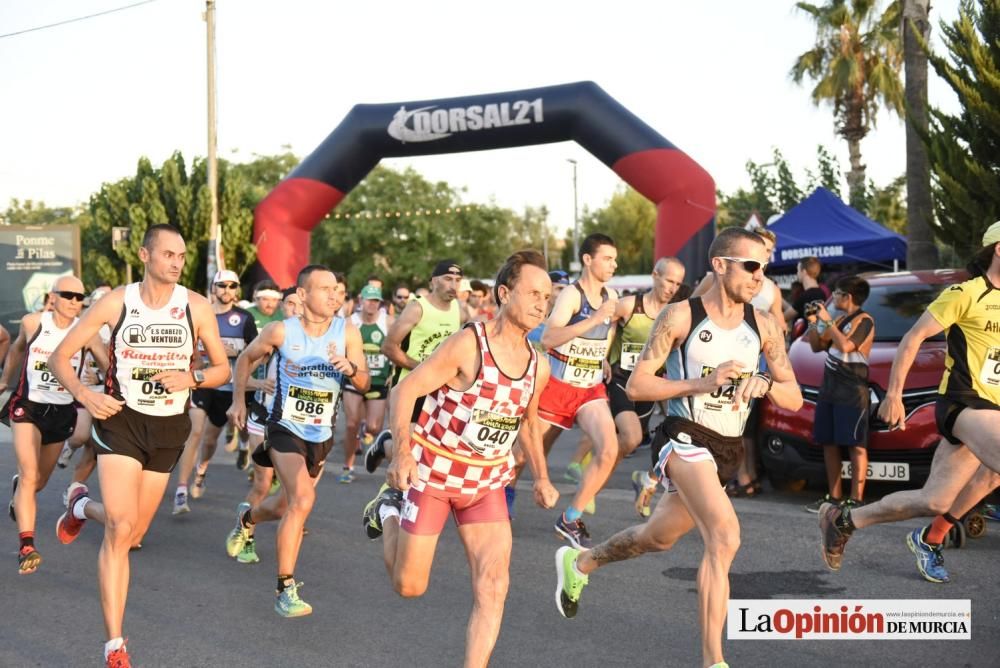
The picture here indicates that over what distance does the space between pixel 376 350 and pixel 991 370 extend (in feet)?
23.5

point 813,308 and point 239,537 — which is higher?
point 813,308

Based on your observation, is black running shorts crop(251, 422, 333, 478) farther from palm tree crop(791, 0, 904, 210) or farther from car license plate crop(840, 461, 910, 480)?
palm tree crop(791, 0, 904, 210)

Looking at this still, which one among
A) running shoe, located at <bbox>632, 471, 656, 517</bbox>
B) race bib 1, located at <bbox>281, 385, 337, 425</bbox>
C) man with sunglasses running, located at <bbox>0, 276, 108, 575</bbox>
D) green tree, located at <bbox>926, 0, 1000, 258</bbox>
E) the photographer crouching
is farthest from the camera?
green tree, located at <bbox>926, 0, 1000, 258</bbox>

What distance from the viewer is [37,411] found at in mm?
6828

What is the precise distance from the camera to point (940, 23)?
49.7 ft

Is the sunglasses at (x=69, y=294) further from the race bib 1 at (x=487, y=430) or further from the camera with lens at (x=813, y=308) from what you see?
the camera with lens at (x=813, y=308)

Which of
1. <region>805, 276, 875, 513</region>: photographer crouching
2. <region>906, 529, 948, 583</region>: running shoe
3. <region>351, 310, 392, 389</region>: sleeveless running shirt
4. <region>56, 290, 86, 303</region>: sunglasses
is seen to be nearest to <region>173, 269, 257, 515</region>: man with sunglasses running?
<region>351, 310, 392, 389</region>: sleeveless running shirt

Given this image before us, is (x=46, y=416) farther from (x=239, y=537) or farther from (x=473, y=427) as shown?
(x=473, y=427)

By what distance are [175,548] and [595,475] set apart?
2.90 meters

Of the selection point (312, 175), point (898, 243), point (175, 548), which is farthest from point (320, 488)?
point (898, 243)

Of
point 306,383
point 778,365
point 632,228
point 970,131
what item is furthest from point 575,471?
point 632,228

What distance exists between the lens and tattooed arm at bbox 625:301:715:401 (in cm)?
461

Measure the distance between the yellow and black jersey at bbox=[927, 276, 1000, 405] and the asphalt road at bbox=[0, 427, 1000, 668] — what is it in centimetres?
116

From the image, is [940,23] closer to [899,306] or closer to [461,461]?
[899,306]
